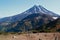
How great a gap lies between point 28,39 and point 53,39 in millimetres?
2477

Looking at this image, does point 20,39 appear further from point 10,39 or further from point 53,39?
point 53,39

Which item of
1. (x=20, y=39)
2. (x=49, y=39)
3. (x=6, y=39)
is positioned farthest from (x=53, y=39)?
(x=6, y=39)

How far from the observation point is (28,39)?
18.4 metres

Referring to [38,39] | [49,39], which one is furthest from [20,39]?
[49,39]

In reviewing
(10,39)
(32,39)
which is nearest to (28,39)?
(32,39)

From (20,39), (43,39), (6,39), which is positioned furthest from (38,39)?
(6,39)

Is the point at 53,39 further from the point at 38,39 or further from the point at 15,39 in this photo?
the point at 15,39

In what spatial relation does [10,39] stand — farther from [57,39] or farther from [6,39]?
[57,39]

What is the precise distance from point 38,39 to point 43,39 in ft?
1.72

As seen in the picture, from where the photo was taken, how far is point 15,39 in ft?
58.9

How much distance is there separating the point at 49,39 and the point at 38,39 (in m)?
1.14

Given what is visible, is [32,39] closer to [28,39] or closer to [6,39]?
[28,39]

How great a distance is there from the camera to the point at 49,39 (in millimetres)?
18469

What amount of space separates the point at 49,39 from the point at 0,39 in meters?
4.84
